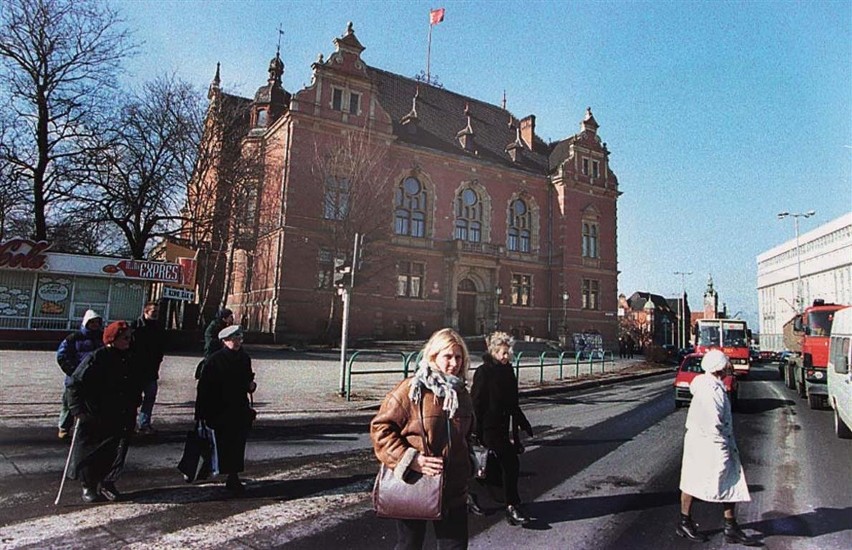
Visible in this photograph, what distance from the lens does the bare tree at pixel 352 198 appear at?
1185 inches

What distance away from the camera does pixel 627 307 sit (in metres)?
103

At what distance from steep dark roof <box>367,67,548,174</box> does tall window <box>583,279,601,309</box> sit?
1119cm

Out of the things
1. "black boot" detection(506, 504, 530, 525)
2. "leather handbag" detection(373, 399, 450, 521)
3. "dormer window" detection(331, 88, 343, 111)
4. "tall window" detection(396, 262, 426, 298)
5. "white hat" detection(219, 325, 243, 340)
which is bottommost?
"black boot" detection(506, 504, 530, 525)

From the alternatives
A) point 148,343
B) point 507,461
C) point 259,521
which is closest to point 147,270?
point 148,343

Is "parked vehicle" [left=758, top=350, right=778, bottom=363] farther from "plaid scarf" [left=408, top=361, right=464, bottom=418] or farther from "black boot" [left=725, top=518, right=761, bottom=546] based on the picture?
"plaid scarf" [left=408, top=361, right=464, bottom=418]

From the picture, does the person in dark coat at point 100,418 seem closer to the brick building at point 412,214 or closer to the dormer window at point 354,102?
the brick building at point 412,214

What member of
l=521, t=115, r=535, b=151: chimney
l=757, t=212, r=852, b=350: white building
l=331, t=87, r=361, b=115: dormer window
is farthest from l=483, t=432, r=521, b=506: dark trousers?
l=757, t=212, r=852, b=350: white building

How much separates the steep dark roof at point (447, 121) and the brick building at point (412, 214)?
15 cm

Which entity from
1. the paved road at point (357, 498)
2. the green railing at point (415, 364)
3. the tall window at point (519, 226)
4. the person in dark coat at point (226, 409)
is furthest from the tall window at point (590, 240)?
the person in dark coat at point (226, 409)

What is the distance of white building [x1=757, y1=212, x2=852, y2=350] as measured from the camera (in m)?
66.1

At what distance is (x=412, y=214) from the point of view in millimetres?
39375

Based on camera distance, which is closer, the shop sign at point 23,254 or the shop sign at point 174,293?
the shop sign at point 23,254

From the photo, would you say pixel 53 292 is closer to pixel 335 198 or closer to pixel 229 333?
pixel 335 198

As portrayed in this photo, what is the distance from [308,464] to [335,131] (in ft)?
101
